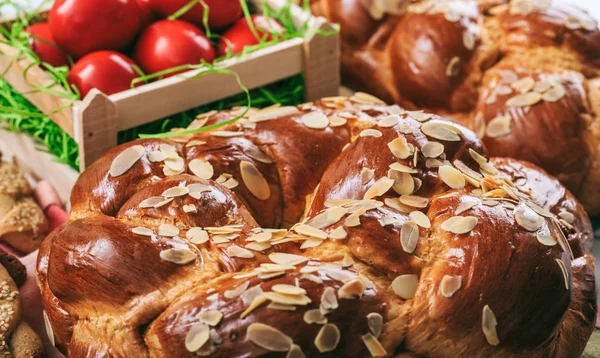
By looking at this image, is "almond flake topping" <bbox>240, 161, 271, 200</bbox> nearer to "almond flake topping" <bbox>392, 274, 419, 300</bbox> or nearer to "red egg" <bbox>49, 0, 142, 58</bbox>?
"almond flake topping" <bbox>392, 274, 419, 300</bbox>

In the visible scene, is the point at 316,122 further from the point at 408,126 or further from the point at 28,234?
the point at 28,234

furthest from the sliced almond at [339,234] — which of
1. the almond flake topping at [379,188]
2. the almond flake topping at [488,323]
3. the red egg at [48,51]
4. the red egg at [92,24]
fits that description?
the red egg at [48,51]

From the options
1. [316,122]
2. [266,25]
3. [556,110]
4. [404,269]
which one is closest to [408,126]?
[316,122]

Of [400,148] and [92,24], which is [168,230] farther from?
[92,24]

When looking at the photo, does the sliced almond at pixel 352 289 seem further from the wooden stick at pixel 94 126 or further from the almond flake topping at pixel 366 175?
the wooden stick at pixel 94 126

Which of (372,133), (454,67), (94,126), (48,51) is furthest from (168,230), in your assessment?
(454,67)

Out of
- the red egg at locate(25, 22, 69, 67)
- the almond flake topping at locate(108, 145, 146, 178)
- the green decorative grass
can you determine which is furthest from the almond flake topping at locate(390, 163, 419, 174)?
the red egg at locate(25, 22, 69, 67)
